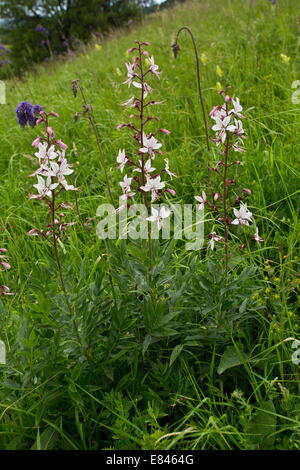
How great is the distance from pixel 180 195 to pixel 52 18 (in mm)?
28086

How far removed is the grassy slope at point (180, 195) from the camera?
1672 millimetres

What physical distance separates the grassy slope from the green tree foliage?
810 inches

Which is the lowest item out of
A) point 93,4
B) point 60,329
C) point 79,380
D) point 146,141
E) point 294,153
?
point 79,380

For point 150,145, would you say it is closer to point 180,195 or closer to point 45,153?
point 45,153

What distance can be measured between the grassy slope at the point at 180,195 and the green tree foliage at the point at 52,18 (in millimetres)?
20575

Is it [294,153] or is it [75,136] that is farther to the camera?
[75,136]

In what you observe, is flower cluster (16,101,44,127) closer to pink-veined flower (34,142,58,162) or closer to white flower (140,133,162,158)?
pink-veined flower (34,142,58,162)

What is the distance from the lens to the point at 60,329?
70.0 inches

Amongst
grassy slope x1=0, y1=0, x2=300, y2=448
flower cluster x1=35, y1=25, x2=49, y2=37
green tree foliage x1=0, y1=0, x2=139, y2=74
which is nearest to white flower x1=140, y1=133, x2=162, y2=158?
grassy slope x1=0, y1=0, x2=300, y2=448

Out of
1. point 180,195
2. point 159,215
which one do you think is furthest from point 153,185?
point 180,195
